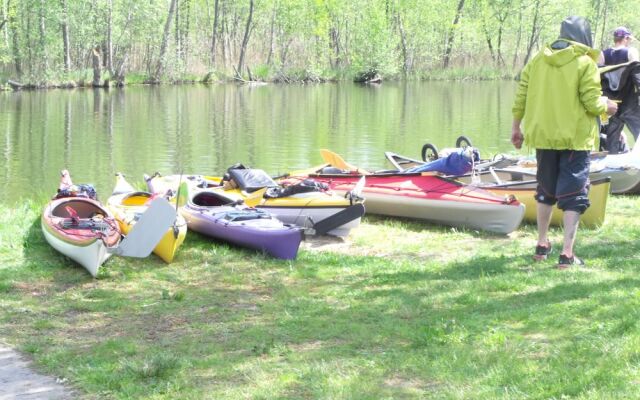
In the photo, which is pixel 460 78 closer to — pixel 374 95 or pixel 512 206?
pixel 374 95

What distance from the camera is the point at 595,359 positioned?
13.7 ft

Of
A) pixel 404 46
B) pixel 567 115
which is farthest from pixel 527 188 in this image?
pixel 404 46

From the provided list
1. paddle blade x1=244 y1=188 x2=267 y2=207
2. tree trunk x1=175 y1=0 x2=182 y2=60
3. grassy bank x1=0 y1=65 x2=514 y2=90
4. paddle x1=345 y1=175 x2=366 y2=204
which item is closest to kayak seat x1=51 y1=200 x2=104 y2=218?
paddle blade x1=244 y1=188 x2=267 y2=207

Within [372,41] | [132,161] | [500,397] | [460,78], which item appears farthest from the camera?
[460,78]

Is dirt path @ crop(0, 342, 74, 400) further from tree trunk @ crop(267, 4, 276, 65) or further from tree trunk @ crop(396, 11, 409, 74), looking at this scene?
tree trunk @ crop(396, 11, 409, 74)

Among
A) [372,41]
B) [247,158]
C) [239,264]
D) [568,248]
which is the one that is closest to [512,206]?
[568,248]

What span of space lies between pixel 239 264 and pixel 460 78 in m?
46.8

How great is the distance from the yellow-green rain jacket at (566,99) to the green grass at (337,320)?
1000 mm

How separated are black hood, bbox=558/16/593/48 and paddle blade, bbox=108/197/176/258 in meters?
3.51

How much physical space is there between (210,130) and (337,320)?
17.7 metres

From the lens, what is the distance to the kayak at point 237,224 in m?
7.82

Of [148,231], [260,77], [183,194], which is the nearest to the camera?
[148,231]

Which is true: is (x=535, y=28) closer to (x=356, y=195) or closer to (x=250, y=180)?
(x=250, y=180)

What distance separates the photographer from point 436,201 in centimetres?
959
